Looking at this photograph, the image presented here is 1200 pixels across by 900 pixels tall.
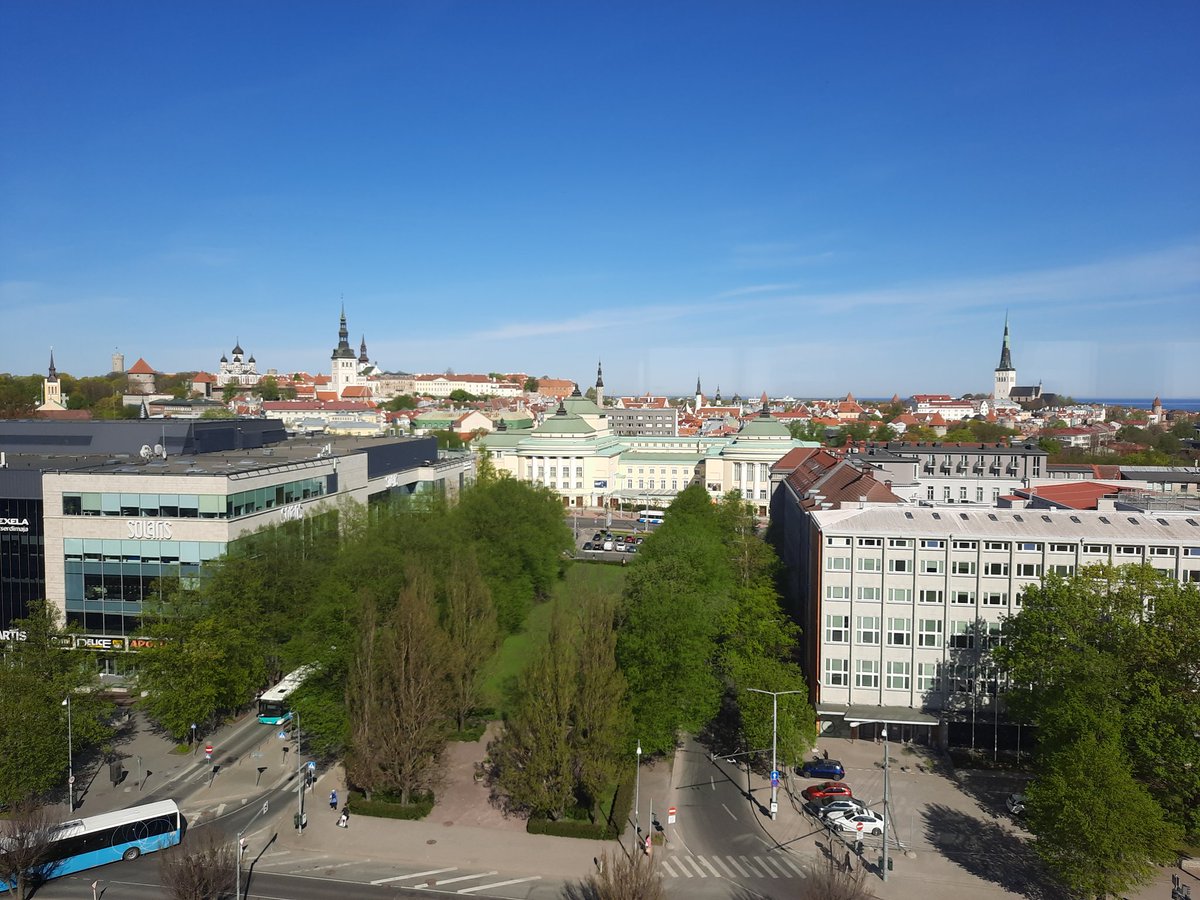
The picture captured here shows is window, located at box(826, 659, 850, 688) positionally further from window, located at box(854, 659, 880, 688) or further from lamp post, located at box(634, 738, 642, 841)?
lamp post, located at box(634, 738, 642, 841)

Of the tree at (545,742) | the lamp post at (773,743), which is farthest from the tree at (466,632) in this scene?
the lamp post at (773,743)

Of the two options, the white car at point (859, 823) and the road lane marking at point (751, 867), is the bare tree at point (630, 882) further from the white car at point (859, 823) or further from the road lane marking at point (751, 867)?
the white car at point (859, 823)

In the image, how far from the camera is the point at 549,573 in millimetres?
57625

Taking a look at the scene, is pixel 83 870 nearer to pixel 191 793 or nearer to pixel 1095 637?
pixel 191 793

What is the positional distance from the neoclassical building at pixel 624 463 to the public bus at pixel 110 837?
82.5m

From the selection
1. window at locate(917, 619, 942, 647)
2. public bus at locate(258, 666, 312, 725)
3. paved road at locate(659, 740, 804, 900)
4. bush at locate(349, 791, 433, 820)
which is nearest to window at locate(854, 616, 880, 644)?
window at locate(917, 619, 942, 647)

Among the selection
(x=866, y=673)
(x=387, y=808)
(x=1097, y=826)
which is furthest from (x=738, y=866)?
(x=866, y=673)

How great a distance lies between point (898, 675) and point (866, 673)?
54.8 inches

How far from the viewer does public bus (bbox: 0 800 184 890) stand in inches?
1040

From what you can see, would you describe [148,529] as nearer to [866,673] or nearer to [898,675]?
[866,673]

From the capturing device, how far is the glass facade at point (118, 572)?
144 ft

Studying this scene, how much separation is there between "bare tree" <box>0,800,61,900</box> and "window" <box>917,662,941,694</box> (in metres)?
33.6

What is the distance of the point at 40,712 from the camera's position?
30328 mm

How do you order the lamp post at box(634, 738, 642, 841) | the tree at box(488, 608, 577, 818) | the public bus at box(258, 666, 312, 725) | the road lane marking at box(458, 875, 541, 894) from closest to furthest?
the road lane marking at box(458, 875, 541, 894), the tree at box(488, 608, 577, 818), the lamp post at box(634, 738, 642, 841), the public bus at box(258, 666, 312, 725)
